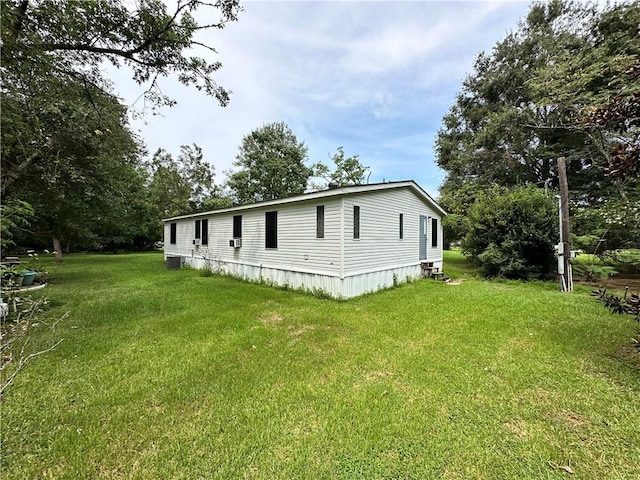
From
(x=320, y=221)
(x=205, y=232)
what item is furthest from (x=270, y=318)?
(x=205, y=232)

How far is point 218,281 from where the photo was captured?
32.8 feet

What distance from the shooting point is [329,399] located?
9.23 feet

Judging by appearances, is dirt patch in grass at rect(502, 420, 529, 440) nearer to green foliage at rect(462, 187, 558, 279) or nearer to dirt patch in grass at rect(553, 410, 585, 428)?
dirt patch in grass at rect(553, 410, 585, 428)

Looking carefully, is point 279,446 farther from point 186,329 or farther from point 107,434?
point 186,329

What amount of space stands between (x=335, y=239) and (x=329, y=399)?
4750 mm

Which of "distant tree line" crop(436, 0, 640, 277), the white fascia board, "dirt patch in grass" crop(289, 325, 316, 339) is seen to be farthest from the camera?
"distant tree line" crop(436, 0, 640, 277)

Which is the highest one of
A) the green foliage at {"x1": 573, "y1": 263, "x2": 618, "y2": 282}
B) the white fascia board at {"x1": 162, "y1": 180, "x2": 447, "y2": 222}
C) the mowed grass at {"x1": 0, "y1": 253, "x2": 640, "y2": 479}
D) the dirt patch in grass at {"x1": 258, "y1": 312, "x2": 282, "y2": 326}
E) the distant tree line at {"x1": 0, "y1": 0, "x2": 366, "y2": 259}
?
the distant tree line at {"x1": 0, "y1": 0, "x2": 366, "y2": 259}

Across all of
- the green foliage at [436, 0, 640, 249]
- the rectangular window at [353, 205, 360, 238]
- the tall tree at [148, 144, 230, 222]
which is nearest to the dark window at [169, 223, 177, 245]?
the tall tree at [148, 144, 230, 222]

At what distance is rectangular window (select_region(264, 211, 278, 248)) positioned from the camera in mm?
9203

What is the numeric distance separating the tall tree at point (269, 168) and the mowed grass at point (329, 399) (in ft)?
73.0

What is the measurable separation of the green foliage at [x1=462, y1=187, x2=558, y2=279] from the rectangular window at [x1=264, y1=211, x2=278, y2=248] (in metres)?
8.04

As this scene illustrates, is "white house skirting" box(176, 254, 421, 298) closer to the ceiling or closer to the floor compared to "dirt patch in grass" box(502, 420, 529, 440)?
closer to the ceiling

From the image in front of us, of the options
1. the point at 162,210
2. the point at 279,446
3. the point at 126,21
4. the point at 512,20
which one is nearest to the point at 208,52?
the point at 126,21

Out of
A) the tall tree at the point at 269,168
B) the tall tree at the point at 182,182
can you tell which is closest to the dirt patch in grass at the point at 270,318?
the tall tree at the point at 269,168
